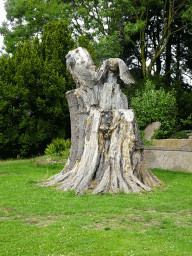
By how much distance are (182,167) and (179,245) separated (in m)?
7.49

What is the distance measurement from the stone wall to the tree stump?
9.56 ft

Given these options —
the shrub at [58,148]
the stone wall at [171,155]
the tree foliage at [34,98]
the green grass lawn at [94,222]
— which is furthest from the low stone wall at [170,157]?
the tree foliage at [34,98]

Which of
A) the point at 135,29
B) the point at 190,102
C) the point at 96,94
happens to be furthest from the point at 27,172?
the point at 135,29

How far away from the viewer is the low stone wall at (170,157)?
11395mm

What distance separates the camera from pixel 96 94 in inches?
369

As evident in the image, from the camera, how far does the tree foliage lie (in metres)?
16.7

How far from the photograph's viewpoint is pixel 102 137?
8500 mm

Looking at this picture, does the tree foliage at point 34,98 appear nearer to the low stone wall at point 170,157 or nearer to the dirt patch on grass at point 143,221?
the low stone wall at point 170,157

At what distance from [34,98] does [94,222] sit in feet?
41.4

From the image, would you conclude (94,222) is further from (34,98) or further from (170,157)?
(34,98)

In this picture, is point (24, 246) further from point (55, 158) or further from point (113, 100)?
point (55, 158)

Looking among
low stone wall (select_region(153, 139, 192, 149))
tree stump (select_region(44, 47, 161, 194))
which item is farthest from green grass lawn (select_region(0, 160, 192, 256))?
low stone wall (select_region(153, 139, 192, 149))

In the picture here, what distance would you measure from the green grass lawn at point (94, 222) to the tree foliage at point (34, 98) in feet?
27.5

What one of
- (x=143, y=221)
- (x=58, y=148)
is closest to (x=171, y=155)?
(x=58, y=148)
